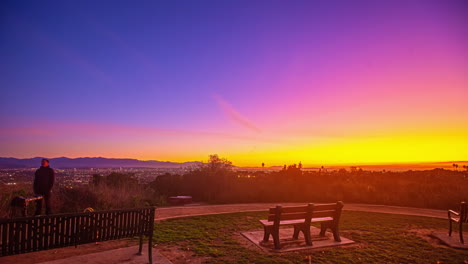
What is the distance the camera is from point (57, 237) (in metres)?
4.54

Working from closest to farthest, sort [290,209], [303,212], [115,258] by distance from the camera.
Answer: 1. [115,258]
2. [290,209]
3. [303,212]

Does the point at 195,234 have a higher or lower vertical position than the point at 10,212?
lower

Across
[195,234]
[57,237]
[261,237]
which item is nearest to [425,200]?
[261,237]

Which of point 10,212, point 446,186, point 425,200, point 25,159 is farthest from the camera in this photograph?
point 25,159

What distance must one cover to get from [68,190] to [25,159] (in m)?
48.8

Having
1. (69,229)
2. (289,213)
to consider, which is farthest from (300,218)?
(69,229)

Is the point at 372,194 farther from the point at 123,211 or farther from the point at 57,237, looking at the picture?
the point at 57,237

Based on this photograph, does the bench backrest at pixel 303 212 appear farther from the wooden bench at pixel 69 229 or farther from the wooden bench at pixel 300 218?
the wooden bench at pixel 69 229

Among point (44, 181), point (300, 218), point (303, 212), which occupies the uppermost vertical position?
point (44, 181)

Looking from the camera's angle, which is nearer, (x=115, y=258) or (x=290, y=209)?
(x=115, y=258)

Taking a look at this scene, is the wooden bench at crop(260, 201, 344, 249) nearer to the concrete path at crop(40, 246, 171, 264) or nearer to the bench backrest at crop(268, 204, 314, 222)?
the bench backrest at crop(268, 204, 314, 222)

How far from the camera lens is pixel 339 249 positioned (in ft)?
21.7

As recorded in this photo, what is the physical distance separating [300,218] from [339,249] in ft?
3.65

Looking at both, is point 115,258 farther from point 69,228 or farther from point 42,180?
point 42,180
